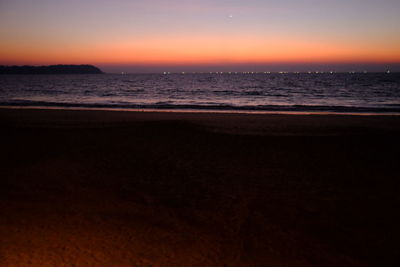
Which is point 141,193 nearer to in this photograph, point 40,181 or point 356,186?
point 40,181

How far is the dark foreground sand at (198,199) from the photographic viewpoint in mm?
4621

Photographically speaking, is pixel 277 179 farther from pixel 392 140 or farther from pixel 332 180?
pixel 392 140

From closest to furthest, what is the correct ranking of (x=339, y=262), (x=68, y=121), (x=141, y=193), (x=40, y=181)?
(x=339, y=262)
(x=141, y=193)
(x=40, y=181)
(x=68, y=121)

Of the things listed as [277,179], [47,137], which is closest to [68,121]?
[47,137]

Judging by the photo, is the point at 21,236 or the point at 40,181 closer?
the point at 21,236

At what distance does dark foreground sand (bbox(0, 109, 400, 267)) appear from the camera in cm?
462

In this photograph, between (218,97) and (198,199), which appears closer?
(198,199)

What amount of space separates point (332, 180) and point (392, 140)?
214 inches

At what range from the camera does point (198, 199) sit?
6742 millimetres

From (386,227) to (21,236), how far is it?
229 inches

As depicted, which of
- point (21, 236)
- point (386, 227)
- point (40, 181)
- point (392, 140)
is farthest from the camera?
point (392, 140)

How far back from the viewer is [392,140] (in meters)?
11.8

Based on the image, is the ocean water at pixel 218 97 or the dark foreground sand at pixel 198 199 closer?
the dark foreground sand at pixel 198 199

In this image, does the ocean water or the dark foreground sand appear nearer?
the dark foreground sand
